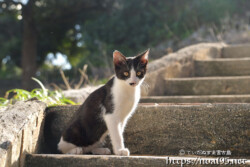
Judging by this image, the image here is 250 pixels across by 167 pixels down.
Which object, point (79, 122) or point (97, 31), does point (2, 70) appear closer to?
point (97, 31)

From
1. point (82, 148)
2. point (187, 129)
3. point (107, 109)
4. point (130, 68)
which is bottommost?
point (82, 148)

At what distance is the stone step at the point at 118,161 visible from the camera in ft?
5.98

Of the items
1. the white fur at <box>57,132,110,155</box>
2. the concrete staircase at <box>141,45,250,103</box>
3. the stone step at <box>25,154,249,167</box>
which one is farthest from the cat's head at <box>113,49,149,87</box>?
the concrete staircase at <box>141,45,250,103</box>

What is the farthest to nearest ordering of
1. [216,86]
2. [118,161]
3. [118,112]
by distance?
[216,86], [118,112], [118,161]

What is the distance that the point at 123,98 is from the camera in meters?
2.26

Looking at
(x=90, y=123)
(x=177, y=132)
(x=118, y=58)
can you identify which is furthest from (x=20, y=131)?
(x=177, y=132)

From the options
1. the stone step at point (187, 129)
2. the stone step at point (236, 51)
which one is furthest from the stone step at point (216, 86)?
the stone step at point (187, 129)

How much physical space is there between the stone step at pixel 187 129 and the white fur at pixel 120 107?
232 millimetres

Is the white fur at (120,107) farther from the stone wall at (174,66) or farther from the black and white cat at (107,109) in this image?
the stone wall at (174,66)

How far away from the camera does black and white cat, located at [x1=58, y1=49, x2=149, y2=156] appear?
225 centimetres

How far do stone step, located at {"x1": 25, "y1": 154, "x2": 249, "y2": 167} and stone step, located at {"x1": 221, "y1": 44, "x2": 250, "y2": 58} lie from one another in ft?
13.1

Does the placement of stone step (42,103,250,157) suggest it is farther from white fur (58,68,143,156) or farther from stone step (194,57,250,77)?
stone step (194,57,250,77)

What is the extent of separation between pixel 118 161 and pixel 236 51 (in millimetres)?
4275

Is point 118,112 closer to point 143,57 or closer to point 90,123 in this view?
point 90,123
